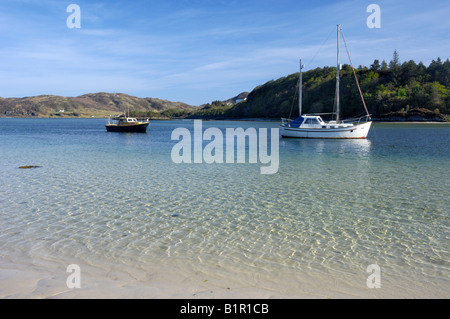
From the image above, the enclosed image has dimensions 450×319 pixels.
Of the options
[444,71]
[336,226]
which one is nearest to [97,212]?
[336,226]

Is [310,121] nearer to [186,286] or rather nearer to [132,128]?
[132,128]

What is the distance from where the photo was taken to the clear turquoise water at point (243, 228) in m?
5.54

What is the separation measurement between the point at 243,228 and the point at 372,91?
144573 millimetres

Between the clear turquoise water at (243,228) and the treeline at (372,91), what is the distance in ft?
259

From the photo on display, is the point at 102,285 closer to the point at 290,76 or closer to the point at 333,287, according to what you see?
the point at 333,287

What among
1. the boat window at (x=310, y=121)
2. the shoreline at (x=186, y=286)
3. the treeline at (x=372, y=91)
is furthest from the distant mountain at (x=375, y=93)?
the shoreline at (x=186, y=286)

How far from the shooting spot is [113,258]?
611 centimetres

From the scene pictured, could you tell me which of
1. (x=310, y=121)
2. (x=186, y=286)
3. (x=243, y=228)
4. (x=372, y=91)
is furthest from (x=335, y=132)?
(x=372, y=91)

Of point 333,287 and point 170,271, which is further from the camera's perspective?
point 170,271

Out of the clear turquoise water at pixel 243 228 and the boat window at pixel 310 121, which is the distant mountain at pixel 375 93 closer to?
the boat window at pixel 310 121

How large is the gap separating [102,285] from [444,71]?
159m

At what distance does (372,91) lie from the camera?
136625mm

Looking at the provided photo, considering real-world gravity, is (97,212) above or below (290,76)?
below

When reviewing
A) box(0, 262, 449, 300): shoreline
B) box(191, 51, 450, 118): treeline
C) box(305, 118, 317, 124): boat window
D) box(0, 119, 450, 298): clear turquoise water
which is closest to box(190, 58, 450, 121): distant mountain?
box(191, 51, 450, 118): treeline
